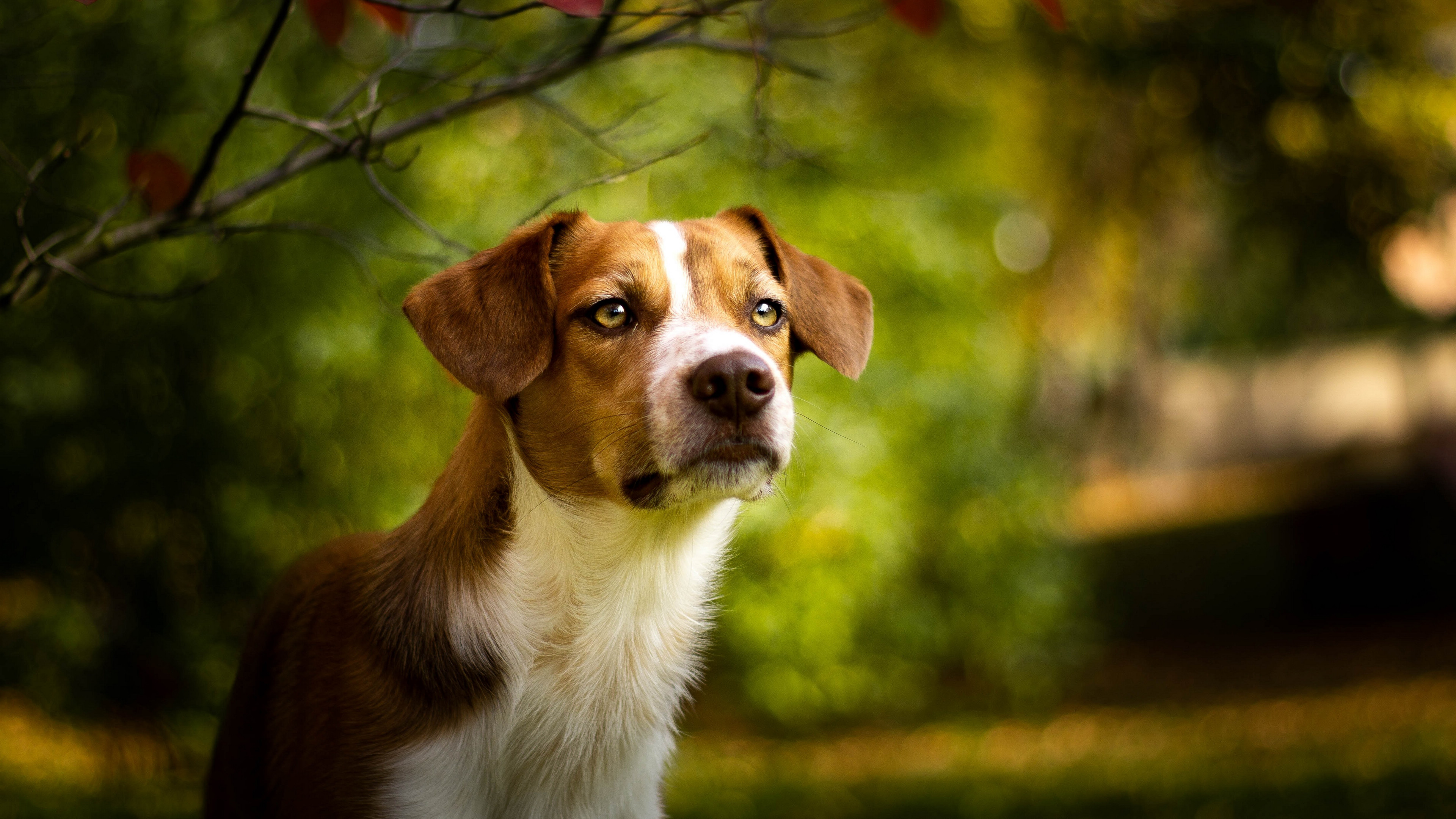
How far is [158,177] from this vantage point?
113 inches

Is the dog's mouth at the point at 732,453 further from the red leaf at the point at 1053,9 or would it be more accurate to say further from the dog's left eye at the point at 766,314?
the red leaf at the point at 1053,9

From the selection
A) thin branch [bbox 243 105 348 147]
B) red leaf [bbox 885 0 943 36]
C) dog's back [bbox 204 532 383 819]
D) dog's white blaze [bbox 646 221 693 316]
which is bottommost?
dog's back [bbox 204 532 383 819]

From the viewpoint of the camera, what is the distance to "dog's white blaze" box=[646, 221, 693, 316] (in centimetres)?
246

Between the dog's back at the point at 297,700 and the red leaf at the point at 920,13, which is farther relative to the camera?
the red leaf at the point at 920,13

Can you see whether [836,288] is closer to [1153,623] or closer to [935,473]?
[935,473]

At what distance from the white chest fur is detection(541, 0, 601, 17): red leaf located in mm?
986

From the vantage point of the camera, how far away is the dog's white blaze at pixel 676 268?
2459 mm

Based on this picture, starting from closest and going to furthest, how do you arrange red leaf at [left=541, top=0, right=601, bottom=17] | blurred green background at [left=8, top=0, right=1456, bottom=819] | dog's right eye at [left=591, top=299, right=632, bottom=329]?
1. red leaf at [left=541, top=0, right=601, bottom=17]
2. dog's right eye at [left=591, top=299, right=632, bottom=329]
3. blurred green background at [left=8, top=0, right=1456, bottom=819]

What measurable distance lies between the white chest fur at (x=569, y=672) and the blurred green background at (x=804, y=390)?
454 mm

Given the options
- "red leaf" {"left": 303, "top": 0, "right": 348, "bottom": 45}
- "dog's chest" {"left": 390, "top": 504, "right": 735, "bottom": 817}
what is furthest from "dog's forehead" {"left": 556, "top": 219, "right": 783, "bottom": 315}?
"red leaf" {"left": 303, "top": 0, "right": 348, "bottom": 45}

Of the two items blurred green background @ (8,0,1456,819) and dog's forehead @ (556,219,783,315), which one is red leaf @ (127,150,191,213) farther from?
dog's forehead @ (556,219,783,315)

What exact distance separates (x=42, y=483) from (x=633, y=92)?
12.8 feet

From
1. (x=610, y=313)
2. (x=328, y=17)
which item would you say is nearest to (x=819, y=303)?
(x=610, y=313)

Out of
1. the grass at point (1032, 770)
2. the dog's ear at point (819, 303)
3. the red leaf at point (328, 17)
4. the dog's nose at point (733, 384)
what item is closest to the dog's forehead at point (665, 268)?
the dog's ear at point (819, 303)
